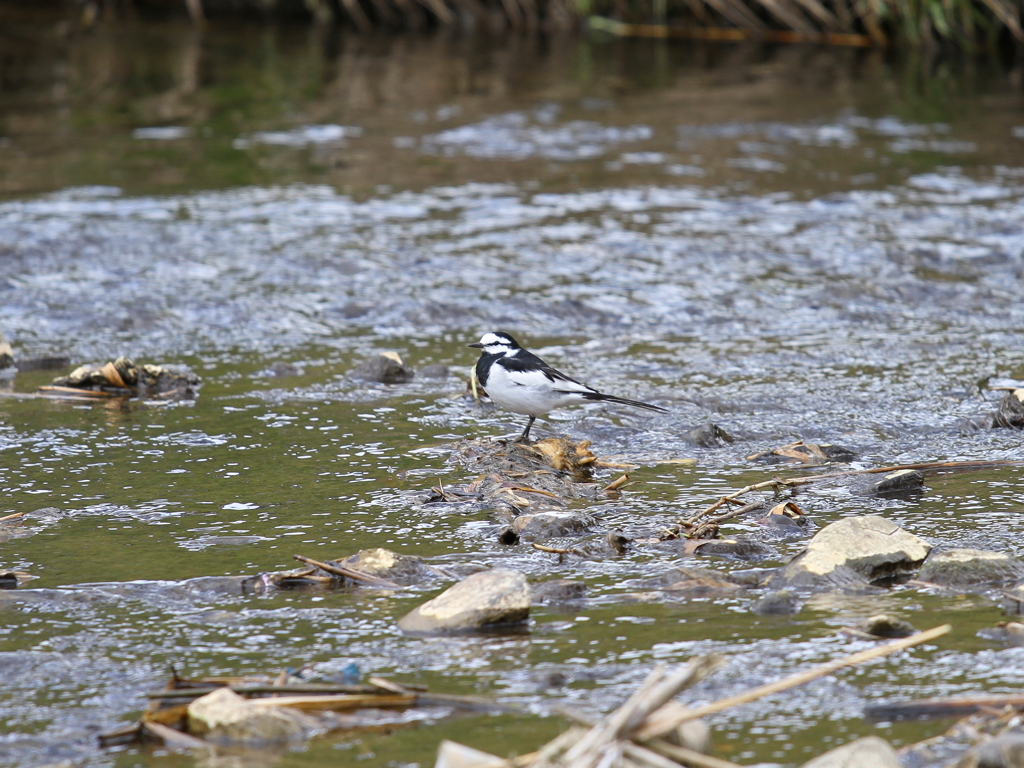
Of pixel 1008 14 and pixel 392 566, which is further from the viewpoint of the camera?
pixel 1008 14

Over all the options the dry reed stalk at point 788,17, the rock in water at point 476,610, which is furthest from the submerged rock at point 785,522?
the dry reed stalk at point 788,17

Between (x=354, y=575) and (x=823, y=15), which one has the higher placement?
(x=823, y=15)

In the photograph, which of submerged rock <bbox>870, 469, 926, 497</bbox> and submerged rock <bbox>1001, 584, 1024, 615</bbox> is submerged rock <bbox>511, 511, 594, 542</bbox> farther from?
submerged rock <bbox>1001, 584, 1024, 615</bbox>

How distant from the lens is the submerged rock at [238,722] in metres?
2.87

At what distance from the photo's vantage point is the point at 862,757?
2.50 m

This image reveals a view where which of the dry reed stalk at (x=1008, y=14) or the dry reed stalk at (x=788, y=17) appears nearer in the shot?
the dry reed stalk at (x=1008, y=14)

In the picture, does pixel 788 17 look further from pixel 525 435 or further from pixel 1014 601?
pixel 1014 601

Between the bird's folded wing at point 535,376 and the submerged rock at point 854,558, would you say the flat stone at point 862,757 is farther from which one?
the bird's folded wing at point 535,376

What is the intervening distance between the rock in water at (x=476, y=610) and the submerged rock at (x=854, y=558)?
0.87 m

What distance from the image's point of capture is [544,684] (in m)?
3.15

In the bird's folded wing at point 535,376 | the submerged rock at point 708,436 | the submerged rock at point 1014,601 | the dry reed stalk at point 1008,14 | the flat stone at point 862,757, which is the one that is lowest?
the submerged rock at point 708,436

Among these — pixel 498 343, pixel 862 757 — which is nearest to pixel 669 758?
Result: pixel 862 757

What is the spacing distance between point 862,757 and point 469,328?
546 centimetres

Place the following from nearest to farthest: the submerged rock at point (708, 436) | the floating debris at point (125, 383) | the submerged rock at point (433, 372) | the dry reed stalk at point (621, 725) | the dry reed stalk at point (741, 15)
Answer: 1. the dry reed stalk at point (621, 725)
2. the submerged rock at point (708, 436)
3. the floating debris at point (125, 383)
4. the submerged rock at point (433, 372)
5. the dry reed stalk at point (741, 15)
